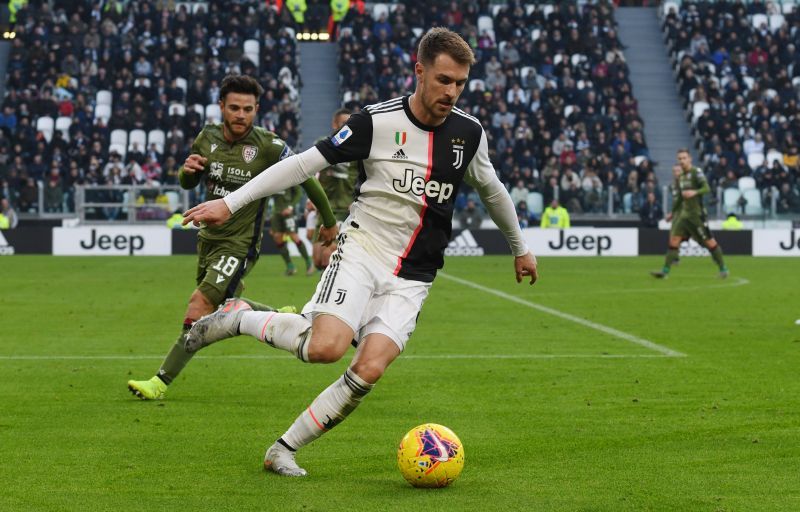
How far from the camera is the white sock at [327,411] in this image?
6148mm

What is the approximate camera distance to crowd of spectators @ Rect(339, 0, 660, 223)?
3497 cm

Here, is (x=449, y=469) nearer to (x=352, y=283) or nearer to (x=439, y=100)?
(x=352, y=283)

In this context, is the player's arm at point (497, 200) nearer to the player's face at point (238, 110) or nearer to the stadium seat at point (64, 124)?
the player's face at point (238, 110)

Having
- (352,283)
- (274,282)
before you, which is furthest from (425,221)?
(274,282)

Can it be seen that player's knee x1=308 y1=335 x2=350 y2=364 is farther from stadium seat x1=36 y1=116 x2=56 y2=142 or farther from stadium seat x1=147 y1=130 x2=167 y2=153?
stadium seat x1=36 y1=116 x2=56 y2=142

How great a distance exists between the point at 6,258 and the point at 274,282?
1102cm

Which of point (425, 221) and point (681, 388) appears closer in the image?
point (425, 221)

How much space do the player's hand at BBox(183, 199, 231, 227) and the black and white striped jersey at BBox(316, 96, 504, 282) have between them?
0.61m

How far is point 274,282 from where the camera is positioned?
71.2 feet

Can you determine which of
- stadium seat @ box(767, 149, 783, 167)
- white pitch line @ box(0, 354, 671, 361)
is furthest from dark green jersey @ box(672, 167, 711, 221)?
stadium seat @ box(767, 149, 783, 167)

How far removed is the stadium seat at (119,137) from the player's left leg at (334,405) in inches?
1245

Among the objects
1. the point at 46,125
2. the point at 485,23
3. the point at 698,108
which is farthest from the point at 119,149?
the point at 698,108

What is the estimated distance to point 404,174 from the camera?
639cm

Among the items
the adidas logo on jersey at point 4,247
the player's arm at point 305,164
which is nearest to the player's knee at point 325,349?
the player's arm at point 305,164
